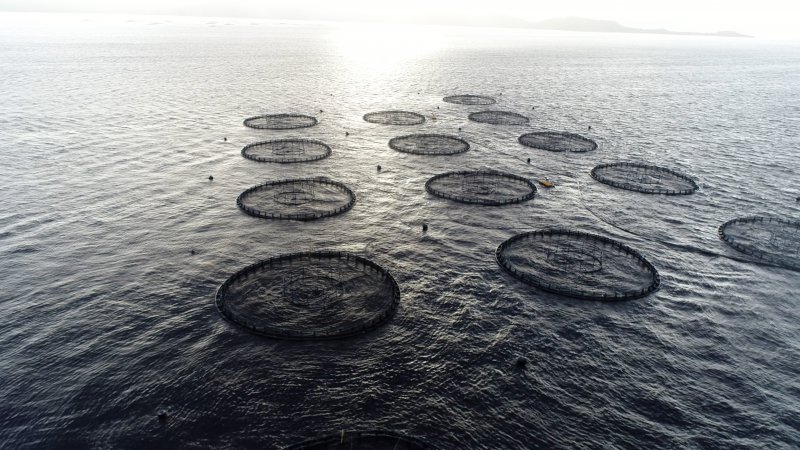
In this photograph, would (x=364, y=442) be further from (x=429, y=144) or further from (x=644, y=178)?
(x=429, y=144)

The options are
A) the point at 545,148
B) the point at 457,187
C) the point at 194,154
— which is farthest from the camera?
the point at 545,148

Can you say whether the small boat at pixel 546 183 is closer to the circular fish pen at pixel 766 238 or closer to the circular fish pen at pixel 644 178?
the circular fish pen at pixel 644 178

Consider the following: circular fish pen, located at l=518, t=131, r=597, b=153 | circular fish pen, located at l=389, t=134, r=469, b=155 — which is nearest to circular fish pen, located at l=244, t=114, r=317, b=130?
circular fish pen, located at l=389, t=134, r=469, b=155

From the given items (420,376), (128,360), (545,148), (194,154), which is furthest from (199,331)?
(545,148)

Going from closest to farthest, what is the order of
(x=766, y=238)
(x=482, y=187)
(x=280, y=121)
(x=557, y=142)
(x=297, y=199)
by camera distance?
(x=766, y=238) < (x=297, y=199) < (x=482, y=187) < (x=557, y=142) < (x=280, y=121)

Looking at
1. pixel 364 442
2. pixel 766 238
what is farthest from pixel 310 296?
pixel 766 238

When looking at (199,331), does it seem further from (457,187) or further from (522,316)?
(457,187)

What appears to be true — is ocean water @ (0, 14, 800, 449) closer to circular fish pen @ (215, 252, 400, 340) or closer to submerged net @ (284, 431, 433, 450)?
submerged net @ (284, 431, 433, 450)
